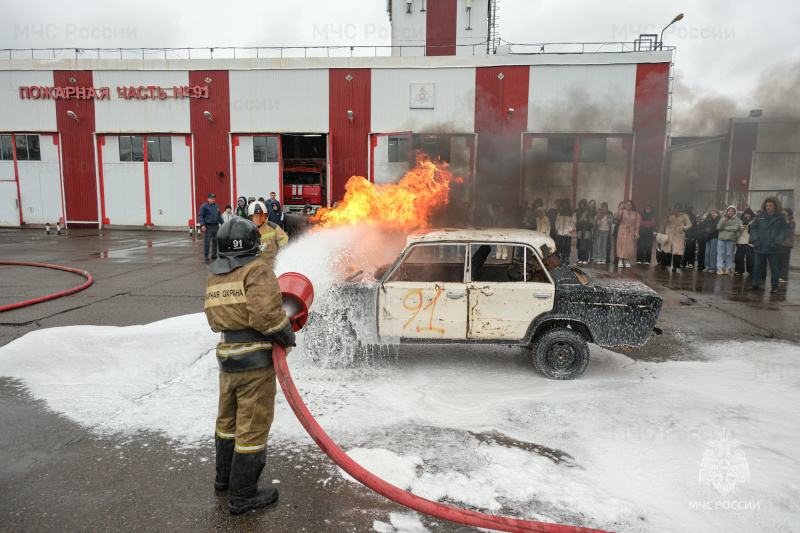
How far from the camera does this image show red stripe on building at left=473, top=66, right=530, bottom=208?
67.1 feet

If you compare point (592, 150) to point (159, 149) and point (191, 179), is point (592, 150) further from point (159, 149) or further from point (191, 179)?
point (159, 149)

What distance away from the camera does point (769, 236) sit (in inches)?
409

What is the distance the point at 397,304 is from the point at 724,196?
2444cm

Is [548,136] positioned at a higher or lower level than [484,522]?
higher

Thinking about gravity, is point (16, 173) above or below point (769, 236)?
above

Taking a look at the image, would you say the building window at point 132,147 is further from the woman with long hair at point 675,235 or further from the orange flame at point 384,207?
the woman with long hair at point 675,235

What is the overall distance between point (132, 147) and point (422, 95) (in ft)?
45.8

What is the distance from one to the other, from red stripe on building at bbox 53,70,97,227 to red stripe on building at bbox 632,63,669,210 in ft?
80.2

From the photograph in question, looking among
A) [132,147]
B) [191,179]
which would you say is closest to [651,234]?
[191,179]

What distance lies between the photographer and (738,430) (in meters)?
4.08

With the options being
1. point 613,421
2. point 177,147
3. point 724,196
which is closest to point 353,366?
point 613,421

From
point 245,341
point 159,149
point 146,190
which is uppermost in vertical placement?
point 159,149

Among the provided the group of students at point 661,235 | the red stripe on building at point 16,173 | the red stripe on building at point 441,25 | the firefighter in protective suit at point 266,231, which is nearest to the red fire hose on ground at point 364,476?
the firefighter in protective suit at point 266,231

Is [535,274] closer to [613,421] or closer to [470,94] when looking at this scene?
[613,421]
